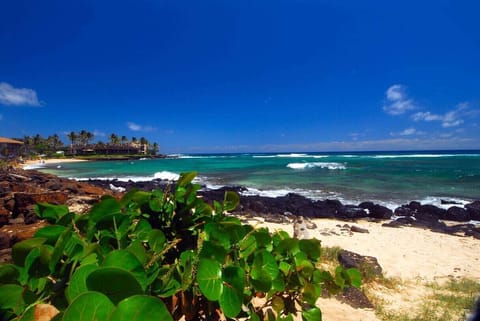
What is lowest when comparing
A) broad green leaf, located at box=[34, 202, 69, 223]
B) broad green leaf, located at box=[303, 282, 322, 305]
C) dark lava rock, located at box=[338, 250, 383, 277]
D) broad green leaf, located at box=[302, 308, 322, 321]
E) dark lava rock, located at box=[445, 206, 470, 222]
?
dark lava rock, located at box=[445, 206, 470, 222]

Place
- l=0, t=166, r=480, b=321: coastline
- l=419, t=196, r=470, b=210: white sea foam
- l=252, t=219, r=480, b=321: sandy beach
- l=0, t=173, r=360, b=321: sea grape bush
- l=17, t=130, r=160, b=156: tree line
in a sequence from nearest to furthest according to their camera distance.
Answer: l=0, t=173, r=360, b=321: sea grape bush
l=0, t=166, r=480, b=321: coastline
l=252, t=219, r=480, b=321: sandy beach
l=419, t=196, r=470, b=210: white sea foam
l=17, t=130, r=160, b=156: tree line

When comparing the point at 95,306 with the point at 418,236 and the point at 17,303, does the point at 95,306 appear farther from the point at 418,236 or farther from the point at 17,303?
the point at 418,236

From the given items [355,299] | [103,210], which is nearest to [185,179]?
[103,210]

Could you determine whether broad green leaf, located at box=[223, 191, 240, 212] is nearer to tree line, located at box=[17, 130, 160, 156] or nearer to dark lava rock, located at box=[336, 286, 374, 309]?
dark lava rock, located at box=[336, 286, 374, 309]

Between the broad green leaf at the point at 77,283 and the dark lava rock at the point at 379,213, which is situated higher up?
the broad green leaf at the point at 77,283

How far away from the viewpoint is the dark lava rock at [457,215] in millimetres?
10867

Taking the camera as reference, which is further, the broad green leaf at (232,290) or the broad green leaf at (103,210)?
the broad green leaf at (103,210)

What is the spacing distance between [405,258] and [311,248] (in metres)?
6.60

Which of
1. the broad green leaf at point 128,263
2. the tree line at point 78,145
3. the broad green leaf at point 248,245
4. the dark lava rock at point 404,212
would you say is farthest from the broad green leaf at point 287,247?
the tree line at point 78,145

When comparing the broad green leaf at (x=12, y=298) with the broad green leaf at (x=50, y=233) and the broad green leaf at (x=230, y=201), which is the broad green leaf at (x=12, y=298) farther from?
the broad green leaf at (x=230, y=201)

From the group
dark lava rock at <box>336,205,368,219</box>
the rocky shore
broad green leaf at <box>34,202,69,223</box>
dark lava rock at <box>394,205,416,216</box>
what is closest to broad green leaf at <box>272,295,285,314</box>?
broad green leaf at <box>34,202,69,223</box>

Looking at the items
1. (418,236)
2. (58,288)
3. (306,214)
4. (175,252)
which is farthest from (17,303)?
(306,214)

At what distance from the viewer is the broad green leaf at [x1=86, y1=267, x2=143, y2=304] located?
540 millimetres

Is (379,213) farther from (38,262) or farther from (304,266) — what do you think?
(38,262)
